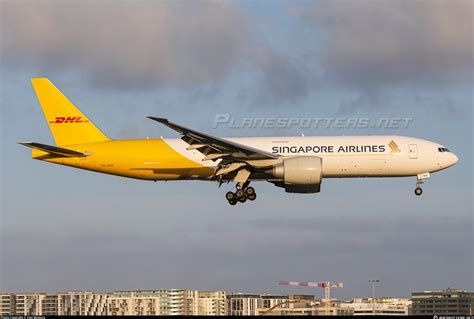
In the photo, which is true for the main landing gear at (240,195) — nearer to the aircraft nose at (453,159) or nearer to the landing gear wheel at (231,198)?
the landing gear wheel at (231,198)

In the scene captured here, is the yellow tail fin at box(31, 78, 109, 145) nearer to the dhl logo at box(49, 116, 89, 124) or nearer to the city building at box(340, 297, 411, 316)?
the dhl logo at box(49, 116, 89, 124)

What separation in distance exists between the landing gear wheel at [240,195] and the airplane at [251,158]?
0.03 meters

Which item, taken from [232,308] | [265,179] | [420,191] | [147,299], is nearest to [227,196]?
[265,179]

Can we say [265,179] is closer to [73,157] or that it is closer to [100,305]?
[73,157]

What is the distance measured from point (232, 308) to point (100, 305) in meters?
20.2

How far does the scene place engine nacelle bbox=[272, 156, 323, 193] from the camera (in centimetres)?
5194

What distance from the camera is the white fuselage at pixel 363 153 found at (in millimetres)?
53000

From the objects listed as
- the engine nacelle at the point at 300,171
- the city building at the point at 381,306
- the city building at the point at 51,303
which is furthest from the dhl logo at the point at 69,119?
the city building at the point at 381,306

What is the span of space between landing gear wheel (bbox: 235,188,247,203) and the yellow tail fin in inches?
363

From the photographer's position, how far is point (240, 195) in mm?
54469

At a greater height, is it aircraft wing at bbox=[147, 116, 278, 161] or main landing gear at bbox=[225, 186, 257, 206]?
aircraft wing at bbox=[147, 116, 278, 161]

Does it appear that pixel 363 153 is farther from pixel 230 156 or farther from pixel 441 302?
pixel 441 302

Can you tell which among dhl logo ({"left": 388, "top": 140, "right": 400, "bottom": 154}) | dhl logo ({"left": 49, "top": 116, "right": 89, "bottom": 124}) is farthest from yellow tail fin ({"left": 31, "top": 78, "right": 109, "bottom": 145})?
dhl logo ({"left": 388, "top": 140, "right": 400, "bottom": 154})

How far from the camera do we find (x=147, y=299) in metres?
113
